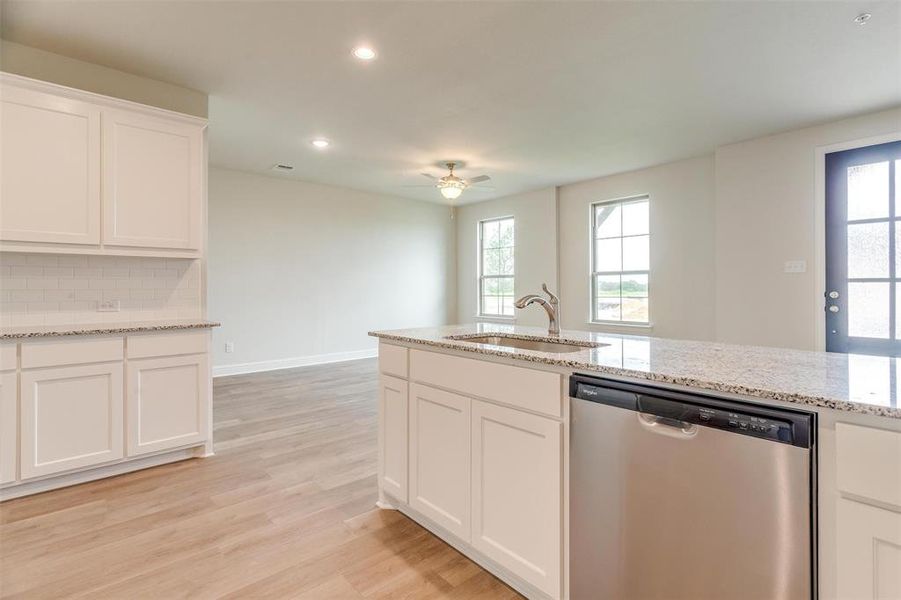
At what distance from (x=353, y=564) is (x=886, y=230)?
4.85 metres

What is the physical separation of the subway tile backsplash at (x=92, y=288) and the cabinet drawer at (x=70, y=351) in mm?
516

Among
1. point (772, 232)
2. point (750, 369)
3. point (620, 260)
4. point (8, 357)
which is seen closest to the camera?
point (750, 369)

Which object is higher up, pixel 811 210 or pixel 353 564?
pixel 811 210

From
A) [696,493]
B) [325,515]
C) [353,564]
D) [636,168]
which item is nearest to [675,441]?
[696,493]

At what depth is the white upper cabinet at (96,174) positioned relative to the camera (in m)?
2.52

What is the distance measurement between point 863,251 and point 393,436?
4.38 m

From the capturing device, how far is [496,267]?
7.87m

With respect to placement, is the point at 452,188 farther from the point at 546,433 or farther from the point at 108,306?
the point at 546,433

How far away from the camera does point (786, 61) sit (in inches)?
115

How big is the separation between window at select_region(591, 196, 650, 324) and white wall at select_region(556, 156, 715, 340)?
0.43 ft

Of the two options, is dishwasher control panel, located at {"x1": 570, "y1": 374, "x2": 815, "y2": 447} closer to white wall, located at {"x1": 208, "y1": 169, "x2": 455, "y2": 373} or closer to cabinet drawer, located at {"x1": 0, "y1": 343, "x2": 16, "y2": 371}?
cabinet drawer, located at {"x1": 0, "y1": 343, "x2": 16, "y2": 371}

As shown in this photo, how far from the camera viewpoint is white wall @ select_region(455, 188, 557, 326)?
22.3 ft

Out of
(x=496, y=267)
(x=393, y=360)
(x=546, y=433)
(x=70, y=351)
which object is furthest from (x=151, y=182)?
(x=496, y=267)

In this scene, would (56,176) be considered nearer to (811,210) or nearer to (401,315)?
(401,315)
